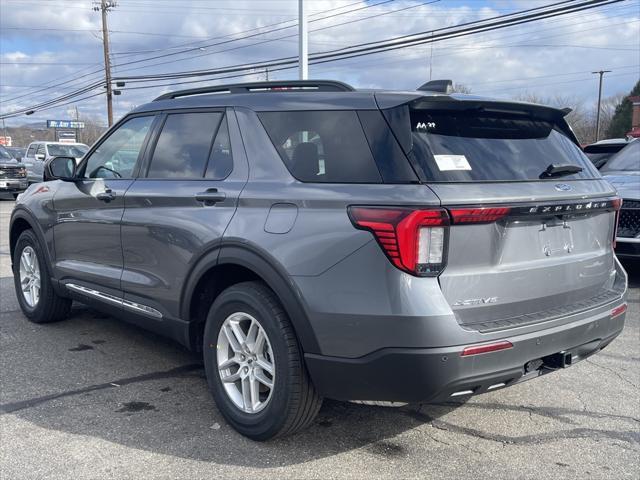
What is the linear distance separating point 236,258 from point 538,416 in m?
2.08

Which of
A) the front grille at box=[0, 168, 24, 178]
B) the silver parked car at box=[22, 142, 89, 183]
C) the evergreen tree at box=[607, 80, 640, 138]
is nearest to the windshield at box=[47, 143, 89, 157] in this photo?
the silver parked car at box=[22, 142, 89, 183]

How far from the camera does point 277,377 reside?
10.3 ft

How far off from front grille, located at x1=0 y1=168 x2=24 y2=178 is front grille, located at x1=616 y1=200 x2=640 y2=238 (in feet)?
65.1

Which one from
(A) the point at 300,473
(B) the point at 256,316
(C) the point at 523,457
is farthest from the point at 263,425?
(C) the point at 523,457

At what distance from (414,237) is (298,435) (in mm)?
1457

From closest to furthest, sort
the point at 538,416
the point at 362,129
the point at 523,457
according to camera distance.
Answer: the point at 362,129, the point at 523,457, the point at 538,416

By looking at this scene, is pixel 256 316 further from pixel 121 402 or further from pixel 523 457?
pixel 523 457

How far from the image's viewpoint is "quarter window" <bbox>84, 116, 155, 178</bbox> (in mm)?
4441

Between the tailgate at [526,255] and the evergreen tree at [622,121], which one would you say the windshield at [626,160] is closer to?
the tailgate at [526,255]

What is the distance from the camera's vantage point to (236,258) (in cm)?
334

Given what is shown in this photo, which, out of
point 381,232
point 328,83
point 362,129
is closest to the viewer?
point 381,232

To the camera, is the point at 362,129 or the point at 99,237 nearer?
the point at 362,129

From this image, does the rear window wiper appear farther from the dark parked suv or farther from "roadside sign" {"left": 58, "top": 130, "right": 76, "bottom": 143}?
"roadside sign" {"left": 58, "top": 130, "right": 76, "bottom": 143}

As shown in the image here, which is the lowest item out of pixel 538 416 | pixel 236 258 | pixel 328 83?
pixel 538 416
